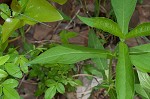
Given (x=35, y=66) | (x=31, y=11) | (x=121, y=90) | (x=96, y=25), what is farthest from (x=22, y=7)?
(x=121, y=90)

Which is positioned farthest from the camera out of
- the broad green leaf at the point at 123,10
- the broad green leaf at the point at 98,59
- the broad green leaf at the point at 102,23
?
the broad green leaf at the point at 98,59

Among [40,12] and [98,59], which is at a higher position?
[40,12]

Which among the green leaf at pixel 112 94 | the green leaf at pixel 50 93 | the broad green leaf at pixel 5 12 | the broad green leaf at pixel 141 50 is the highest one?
the broad green leaf at pixel 5 12

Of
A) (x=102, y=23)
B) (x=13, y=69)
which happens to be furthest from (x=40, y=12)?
(x=102, y=23)

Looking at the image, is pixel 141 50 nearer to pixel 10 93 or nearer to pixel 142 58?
pixel 142 58

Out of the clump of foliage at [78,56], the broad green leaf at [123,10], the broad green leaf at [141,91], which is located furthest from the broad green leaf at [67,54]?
the broad green leaf at [141,91]

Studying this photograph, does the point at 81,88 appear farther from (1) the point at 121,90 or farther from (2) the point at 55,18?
(1) the point at 121,90

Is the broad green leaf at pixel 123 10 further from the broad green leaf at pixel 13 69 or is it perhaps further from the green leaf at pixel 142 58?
the broad green leaf at pixel 13 69
